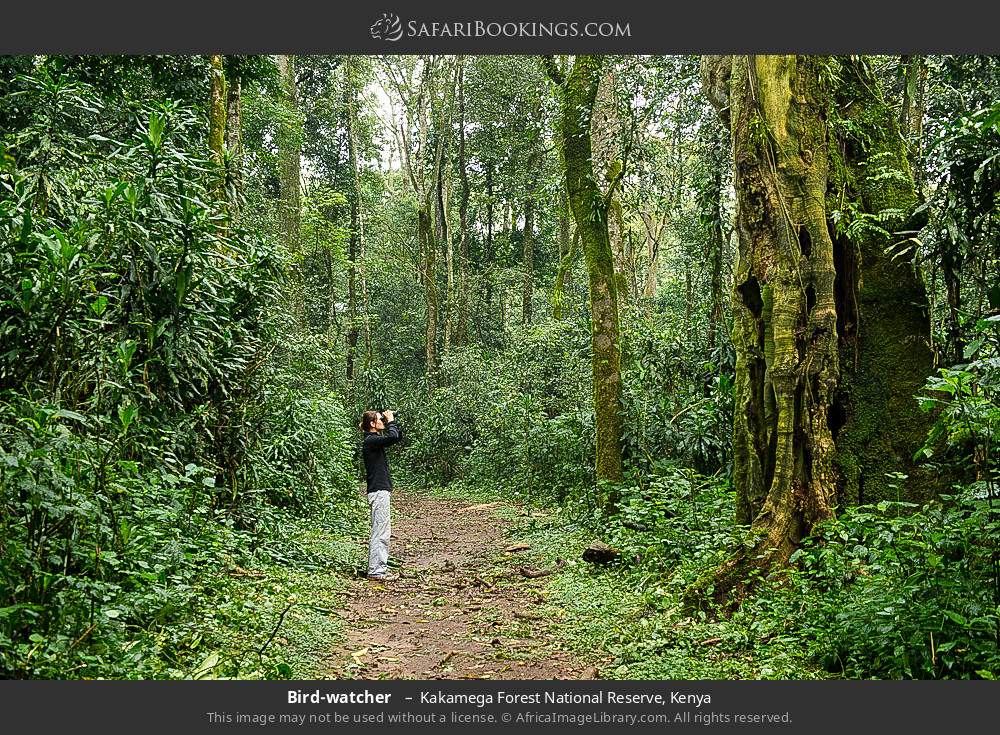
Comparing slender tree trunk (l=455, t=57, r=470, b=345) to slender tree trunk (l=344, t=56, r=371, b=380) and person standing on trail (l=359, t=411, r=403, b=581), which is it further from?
person standing on trail (l=359, t=411, r=403, b=581)

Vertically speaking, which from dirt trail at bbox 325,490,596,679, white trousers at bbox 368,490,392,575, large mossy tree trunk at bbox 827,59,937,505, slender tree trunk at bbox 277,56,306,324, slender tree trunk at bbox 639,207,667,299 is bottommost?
dirt trail at bbox 325,490,596,679

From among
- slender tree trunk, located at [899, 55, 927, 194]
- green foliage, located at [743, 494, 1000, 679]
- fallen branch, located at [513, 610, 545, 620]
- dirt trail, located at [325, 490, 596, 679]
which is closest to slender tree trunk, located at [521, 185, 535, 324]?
slender tree trunk, located at [899, 55, 927, 194]

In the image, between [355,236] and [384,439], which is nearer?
[384,439]

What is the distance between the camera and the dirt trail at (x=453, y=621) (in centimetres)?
536

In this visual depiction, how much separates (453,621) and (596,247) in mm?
5519

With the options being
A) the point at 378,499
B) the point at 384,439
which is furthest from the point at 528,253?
the point at 378,499

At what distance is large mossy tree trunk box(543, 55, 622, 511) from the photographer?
1018 cm

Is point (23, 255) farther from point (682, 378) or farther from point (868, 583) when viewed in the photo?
point (682, 378)

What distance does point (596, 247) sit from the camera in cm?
1029

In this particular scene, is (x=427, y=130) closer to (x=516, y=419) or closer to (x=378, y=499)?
(x=516, y=419)

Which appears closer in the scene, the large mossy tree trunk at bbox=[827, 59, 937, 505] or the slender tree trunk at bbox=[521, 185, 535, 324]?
the large mossy tree trunk at bbox=[827, 59, 937, 505]

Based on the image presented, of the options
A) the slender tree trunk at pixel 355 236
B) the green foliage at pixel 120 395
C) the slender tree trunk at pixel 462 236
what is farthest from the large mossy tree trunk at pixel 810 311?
the slender tree trunk at pixel 355 236

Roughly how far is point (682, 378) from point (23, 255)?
8309 mm

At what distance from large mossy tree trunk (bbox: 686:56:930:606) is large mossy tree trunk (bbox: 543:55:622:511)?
343 centimetres
